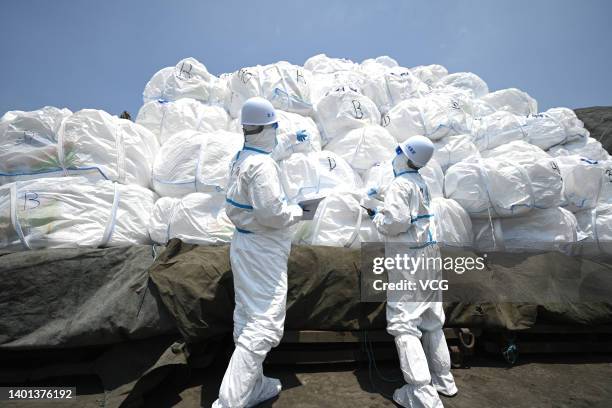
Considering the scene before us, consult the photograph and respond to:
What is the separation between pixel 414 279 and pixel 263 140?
132cm

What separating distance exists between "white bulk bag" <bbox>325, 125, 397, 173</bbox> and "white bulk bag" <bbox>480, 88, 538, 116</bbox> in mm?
2453

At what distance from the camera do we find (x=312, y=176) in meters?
2.68

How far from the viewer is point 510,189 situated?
9.09ft

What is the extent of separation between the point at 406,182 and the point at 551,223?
67.2 inches

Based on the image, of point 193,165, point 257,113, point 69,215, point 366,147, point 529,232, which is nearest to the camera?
point 257,113

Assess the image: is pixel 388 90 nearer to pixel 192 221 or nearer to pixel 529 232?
pixel 529 232

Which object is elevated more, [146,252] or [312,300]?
[146,252]

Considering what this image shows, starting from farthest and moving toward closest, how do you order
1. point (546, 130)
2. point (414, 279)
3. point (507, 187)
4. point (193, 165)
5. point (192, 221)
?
point (546, 130) < point (507, 187) < point (193, 165) < point (192, 221) < point (414, 279)

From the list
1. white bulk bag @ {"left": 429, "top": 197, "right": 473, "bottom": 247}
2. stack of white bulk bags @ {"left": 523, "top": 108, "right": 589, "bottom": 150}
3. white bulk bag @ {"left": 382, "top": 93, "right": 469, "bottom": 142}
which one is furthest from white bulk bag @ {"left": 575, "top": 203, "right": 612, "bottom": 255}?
white bulk bag @ {"left": 382, "top": 93, "right": 469, "bottom": 142}

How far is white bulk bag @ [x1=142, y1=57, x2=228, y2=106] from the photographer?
3.70m

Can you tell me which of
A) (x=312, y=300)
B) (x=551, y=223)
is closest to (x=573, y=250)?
(x=551, y=223)

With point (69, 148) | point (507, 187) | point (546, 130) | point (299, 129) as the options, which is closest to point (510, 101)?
point (546, 130)

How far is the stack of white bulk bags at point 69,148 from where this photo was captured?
2461 mm

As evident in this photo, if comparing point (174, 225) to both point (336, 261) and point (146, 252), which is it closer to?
point (146, 252)
